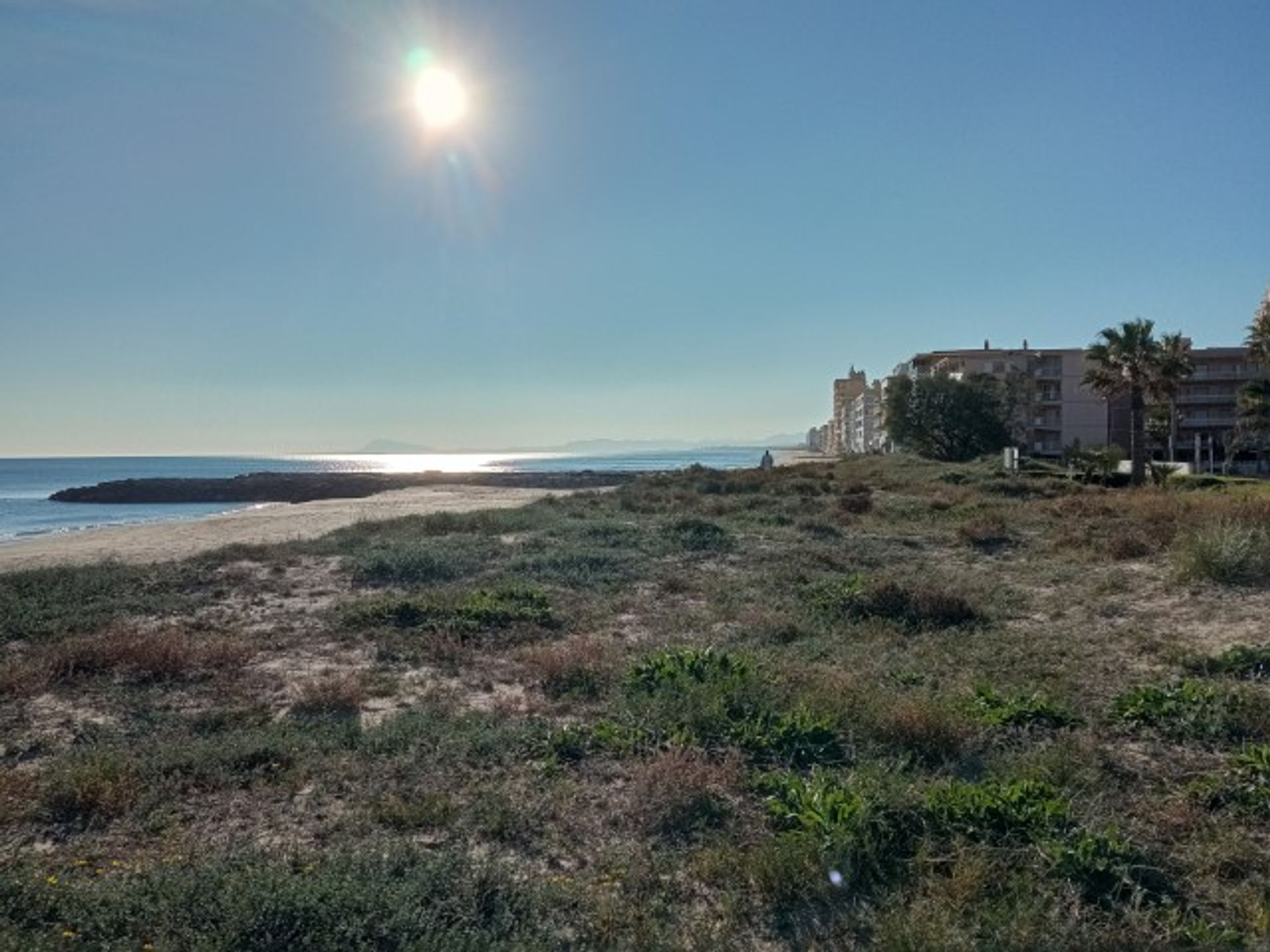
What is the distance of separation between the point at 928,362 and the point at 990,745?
92.8 metres

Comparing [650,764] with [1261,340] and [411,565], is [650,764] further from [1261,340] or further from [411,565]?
[1261,340]

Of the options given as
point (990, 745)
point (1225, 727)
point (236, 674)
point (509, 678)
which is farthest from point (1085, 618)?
point (236, 674)

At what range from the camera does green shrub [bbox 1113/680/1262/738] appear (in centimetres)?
696

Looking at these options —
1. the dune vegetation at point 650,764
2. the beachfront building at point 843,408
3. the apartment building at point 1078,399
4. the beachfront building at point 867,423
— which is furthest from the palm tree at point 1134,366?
the beachfront building at point 843,408

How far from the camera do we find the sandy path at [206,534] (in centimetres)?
2481

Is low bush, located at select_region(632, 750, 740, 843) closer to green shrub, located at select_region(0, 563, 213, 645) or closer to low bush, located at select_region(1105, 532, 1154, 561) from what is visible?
green shrub, located at select_region(0, 563, 213, 645)

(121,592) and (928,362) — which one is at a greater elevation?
(928,362)

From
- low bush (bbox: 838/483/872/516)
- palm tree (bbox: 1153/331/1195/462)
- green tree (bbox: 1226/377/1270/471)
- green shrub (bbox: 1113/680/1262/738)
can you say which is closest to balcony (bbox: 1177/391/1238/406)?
green tree (bbox: 1226/377/1270/471)

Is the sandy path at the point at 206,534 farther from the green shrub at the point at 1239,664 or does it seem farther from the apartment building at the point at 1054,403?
the apartment building at the point at 1054,403

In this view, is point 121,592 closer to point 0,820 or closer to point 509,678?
point 509,678

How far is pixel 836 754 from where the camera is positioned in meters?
6.64

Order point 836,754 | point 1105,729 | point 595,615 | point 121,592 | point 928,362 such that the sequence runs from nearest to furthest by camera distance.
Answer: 1. point 836,754
2. point 1105,729
3. point 595,615
4. point 121,592
5. point 928,362

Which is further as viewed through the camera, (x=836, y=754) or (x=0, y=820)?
(x=836, y=754)

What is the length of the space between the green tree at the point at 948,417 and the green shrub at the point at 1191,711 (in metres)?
58.2
